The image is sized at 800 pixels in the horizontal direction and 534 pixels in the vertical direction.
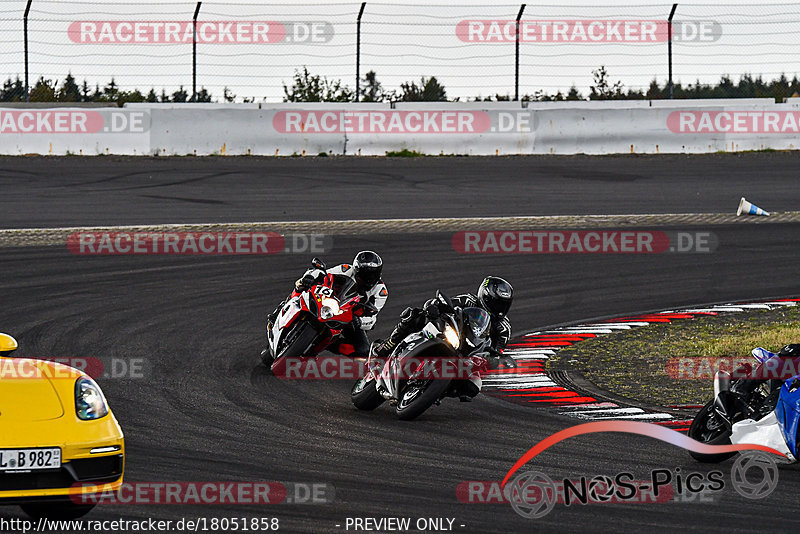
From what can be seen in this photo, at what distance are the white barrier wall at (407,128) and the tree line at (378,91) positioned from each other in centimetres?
42

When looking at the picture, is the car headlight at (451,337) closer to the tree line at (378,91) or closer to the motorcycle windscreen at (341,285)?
the motorcycle windscreen at (341,285)

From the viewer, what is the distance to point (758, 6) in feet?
77.0

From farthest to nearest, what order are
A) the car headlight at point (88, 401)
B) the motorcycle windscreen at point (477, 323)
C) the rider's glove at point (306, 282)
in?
the rider's glove at point (306, 282)
the motorcycle windscreen at point (477, 323)
the car headlight at point (88, 401)

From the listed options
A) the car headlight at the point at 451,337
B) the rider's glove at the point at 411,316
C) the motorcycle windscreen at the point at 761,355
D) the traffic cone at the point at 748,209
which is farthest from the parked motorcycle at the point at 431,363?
the traffic cone at the point at 748,209

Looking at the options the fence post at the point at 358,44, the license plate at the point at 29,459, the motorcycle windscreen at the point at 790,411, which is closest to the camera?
the license plate at the point at 29,459

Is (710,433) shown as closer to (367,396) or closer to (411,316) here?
(411,316)

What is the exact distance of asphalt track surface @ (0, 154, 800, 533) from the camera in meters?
7.14

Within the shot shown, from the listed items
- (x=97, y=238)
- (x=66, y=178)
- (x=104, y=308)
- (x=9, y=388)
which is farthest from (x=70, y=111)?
(x=9, y=388)

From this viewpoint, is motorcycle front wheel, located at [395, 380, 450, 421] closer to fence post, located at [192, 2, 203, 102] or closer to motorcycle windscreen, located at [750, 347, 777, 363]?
motorcycle windscreen, located at [750, 347, 777, 363]

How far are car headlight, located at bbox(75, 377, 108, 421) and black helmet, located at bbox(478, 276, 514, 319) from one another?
11.8 feet

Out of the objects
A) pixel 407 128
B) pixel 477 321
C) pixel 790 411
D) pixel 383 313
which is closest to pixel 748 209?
pixel 407 128

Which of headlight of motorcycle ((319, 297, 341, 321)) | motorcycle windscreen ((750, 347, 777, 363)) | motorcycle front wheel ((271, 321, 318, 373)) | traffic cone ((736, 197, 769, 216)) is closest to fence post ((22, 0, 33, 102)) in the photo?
traffic cone ((736, 197, 769, 216))

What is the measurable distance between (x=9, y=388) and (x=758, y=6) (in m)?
20.0

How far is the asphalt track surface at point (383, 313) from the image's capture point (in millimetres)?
7145
